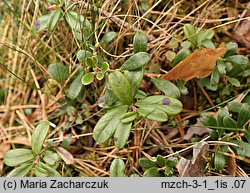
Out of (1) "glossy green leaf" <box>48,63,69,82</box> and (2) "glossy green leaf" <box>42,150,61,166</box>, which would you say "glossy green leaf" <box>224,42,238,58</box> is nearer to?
(1) "glossy green leaf" <box>48,63,69,82</box>

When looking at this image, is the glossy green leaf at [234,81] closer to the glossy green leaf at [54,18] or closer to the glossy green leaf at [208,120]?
the glossy green leaf at [208,120]

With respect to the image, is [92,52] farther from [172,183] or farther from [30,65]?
[172,183]

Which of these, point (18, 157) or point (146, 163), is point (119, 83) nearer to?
point (146, 163)

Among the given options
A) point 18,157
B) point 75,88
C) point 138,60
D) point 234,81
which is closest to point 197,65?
point 234,81

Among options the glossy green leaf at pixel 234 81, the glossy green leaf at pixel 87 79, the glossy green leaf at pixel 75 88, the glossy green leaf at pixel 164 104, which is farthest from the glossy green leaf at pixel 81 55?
the glossy green leaf at pixel 234 81

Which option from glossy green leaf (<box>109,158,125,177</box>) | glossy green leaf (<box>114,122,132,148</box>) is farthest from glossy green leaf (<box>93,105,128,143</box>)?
→ glossy green leaf (<box>109,158,125,177</box>)
